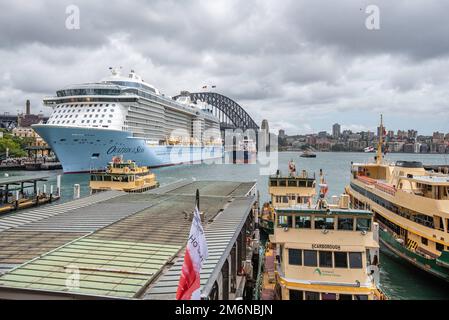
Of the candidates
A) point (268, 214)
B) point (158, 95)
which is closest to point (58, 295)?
point (268, 214)

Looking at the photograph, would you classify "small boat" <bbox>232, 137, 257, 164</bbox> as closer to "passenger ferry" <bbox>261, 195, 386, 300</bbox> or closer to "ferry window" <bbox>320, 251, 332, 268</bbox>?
"passenger ferry" <bbox>261, 195, 386, 300</bbox>

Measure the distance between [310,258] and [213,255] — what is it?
3.83 m

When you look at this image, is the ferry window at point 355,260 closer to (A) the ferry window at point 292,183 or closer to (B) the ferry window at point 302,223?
(B) the ferry window at point 302,223

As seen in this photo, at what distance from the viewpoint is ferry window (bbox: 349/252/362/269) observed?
12.7m

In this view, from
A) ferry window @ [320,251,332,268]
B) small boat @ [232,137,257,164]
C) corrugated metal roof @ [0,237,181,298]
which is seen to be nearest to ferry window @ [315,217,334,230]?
ferry window @ [320,251,332,268]

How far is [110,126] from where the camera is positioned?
247ft

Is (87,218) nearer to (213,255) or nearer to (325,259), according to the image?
(213,255)

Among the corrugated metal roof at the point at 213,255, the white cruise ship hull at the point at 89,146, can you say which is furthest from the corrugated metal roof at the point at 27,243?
the white cruise ship hull at the point at 89,146

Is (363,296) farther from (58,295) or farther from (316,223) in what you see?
(58,295)

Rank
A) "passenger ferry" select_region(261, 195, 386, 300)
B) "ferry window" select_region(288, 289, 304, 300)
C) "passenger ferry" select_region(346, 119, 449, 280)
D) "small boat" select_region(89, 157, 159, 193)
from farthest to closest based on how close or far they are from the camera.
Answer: "small boat" select_region(89, 157, 159, 193) → "passenger ferry" select_region(346, 119, 449, 280) → "ferry window" select_region(288, 289, 304, 300) → "passenger ferry" select_region(261, 195, 386, 300)

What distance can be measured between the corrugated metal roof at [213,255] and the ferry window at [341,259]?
388cm

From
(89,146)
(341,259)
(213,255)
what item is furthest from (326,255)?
(89,146)

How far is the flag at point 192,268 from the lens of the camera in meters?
6.91
